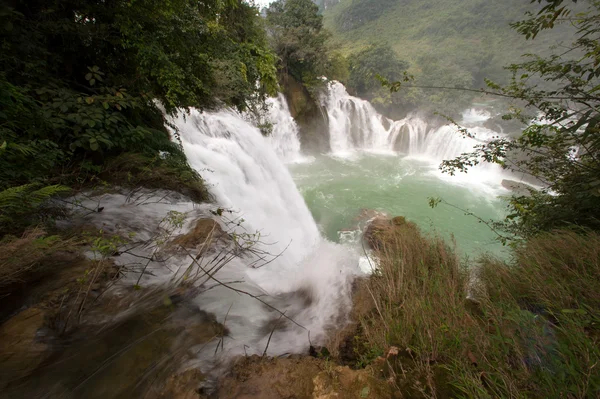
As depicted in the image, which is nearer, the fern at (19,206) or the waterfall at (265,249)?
the fern at (19,206)

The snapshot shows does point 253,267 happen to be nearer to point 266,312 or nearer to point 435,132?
point 266,312

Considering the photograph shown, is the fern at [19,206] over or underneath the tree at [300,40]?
underneath

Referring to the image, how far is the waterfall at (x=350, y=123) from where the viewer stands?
56.5ft

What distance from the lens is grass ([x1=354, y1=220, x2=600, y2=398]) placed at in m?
1.23

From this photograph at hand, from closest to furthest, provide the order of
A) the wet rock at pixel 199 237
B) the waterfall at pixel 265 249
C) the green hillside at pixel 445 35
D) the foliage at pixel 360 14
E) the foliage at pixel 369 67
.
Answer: the waterfall at pixel 265 249, the wet rock at pixel 199 237, the foliage at pixel 369 67, the green hillside at pixel 445 35, the foliage at pixel 360 14

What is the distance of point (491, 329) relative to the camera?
180cm

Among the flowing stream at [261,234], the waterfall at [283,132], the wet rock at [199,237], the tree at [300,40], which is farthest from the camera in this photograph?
the tree at [300,40]

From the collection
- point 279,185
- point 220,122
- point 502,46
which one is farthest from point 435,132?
point 502,46

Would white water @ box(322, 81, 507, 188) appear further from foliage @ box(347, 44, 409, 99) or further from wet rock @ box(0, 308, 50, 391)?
wet rock @ box(0, 308, 50, 391)

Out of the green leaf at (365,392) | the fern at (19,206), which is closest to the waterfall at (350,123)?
the fern at (19,206)

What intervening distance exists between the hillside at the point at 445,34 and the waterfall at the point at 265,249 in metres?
18.7

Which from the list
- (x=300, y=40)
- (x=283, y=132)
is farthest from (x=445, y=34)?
(x=283, y=132)

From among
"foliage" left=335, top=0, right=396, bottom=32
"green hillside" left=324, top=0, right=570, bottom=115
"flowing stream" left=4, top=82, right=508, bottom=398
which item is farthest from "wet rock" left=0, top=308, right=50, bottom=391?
"foliage" left=335, top=0, right=396, bottom=32

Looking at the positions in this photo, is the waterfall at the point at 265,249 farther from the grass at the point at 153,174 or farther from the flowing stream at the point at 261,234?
the grass at the point at 153,174
